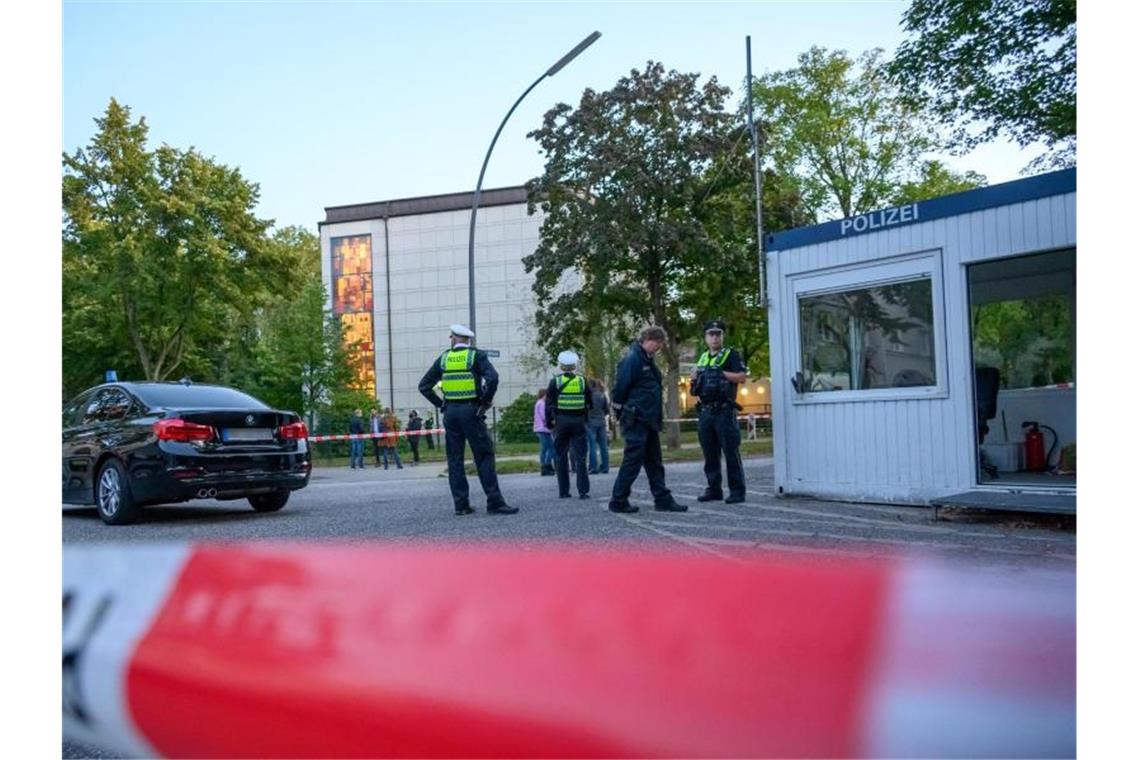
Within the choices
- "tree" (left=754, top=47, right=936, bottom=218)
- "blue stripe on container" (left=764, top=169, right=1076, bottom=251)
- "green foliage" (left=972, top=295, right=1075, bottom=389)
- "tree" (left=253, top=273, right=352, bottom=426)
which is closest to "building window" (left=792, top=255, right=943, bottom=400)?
"blue stripe on container" (left=764, top=169, right=1076, bottom=251)

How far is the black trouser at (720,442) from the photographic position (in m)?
8.12

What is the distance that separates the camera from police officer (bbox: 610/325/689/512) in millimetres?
7562

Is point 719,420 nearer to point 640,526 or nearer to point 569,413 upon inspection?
point 569,413

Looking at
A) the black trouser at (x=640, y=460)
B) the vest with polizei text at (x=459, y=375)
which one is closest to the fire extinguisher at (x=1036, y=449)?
the black trouser at (x=640, y=460)

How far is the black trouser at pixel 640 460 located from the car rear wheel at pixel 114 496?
162 inches

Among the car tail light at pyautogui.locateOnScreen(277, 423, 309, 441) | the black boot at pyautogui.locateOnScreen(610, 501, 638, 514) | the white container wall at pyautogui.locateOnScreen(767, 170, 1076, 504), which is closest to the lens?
the white container wall at pyautogui.locateOnScreen(767, 170, 1076, 504)

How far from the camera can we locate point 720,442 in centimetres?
826

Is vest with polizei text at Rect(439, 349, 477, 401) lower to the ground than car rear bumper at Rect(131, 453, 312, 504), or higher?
higher

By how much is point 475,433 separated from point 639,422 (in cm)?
141

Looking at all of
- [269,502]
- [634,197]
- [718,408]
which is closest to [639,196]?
[634,197]

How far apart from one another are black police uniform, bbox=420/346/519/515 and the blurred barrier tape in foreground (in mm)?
6301

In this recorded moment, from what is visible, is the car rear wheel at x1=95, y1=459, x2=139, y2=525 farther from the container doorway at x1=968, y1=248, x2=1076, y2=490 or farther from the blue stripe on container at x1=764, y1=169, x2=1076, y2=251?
the container doorway at x1=968, y1=248, x2=1076, y2=490
